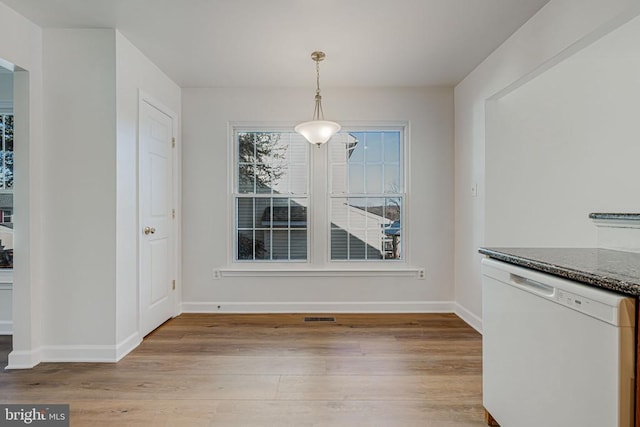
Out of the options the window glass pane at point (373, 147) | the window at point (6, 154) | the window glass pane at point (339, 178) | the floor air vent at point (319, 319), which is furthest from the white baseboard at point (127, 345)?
the window glass pane at point (373, 147)

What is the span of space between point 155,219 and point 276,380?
1.90 metres

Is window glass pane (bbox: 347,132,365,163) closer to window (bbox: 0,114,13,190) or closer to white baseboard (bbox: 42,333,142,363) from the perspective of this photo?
white baseboard (bbox: 42,333,142,363)

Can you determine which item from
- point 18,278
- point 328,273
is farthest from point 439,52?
point 18,278

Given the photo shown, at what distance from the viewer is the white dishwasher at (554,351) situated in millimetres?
1043

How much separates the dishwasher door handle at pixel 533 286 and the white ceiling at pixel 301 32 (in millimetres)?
1814

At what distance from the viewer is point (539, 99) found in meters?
3.01

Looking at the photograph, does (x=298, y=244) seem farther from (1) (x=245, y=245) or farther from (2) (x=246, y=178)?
(2) (x=246, y=178)

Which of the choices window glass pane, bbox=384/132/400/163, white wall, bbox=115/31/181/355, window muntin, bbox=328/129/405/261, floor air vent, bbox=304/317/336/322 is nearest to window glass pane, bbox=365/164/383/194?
window muntin, bbox=328/129/405/261

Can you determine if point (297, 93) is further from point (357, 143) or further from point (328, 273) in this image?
point (328, 273)

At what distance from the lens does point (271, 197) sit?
392 centimetres

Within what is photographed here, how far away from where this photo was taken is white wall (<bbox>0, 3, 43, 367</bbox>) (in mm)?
2479

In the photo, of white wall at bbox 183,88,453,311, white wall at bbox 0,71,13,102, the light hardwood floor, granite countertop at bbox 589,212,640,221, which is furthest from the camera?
white wall at bbox 183,88,453,311

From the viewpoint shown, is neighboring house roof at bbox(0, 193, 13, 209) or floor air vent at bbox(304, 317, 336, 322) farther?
floor air vent at bbox(304, 317, 336, 322)

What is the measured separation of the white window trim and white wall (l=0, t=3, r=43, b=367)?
5.32ft
